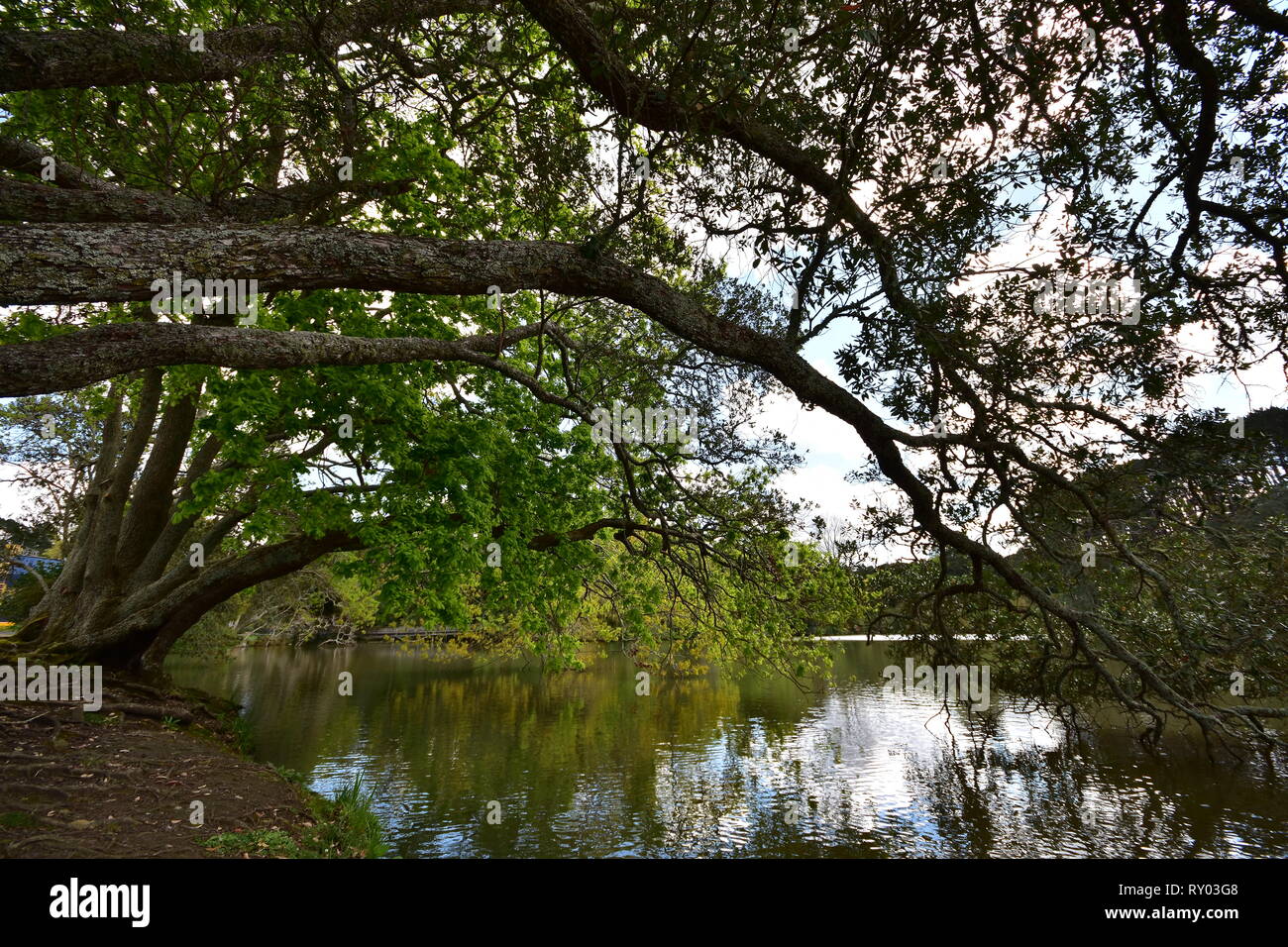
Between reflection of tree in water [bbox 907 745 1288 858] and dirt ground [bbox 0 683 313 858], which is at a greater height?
dirt ground [bbox 0 683 313 858]

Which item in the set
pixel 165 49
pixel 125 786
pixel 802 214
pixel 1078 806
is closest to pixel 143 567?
pixel 125 786

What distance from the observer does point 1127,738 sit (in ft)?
57.1

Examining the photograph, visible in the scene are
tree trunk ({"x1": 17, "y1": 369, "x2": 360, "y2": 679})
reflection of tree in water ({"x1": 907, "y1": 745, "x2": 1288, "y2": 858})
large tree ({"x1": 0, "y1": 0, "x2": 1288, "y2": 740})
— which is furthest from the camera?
tree trunk ({"x1": 17, "y1": 369, "x2": 360, "y2": 679})

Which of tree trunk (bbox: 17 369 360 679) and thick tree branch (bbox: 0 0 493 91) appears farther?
tree trunk (bbox: 17 369 360 679)

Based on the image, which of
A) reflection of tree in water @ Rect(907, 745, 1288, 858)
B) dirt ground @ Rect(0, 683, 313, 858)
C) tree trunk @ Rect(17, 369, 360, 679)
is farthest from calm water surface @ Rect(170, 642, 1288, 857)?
tree trunk @ Rect(17, 369, 360, 679)

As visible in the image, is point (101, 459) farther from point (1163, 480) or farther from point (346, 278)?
point (1163, 480)

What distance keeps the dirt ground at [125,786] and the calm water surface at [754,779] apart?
8.24 ft

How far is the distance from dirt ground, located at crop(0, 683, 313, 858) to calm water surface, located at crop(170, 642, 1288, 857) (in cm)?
251

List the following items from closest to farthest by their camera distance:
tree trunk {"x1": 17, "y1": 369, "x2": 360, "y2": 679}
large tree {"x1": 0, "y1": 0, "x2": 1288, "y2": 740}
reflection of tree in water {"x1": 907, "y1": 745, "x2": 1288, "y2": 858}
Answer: large tree {"x1": 0, "y1": 0, "x2": 1288, "y2": 740}, reflection of tree in water {"x1": 907, "y1": 745, "x2": 1288, "y2": 858}, tree trunk {"x1": 17, "y1": 369, "x2": 360, "y2": 679}

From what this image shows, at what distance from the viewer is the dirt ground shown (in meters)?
5.54

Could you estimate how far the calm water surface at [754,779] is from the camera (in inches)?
399

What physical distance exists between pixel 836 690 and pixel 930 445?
23269mm

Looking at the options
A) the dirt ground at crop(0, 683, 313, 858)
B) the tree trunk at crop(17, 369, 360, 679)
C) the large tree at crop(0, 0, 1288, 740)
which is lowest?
the dirt ground at crop(0, 683, 313, 858)

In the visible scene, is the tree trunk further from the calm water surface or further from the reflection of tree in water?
the reflection of tree in water
